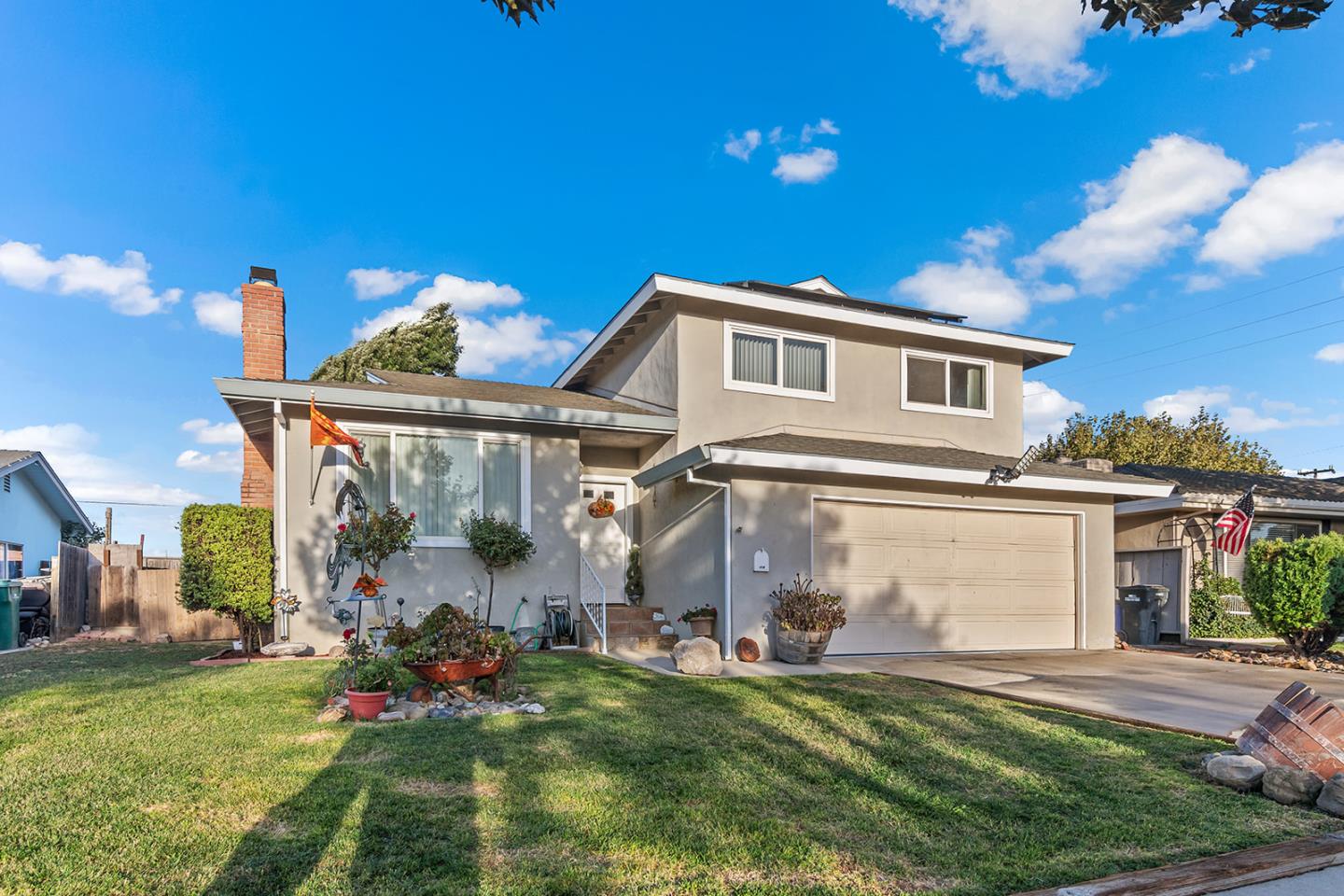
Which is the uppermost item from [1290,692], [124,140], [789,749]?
[124,140]

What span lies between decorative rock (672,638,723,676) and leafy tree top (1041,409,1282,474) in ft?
79.2

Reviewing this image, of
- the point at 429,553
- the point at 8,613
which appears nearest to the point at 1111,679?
the point at 429,553

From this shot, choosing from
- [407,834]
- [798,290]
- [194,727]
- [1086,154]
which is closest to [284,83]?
[798,290]

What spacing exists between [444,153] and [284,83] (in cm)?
371

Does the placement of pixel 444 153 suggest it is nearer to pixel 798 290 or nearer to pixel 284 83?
pixel 284 83

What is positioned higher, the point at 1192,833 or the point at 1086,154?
the point at 1086,154

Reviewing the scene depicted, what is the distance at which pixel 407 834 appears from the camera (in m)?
3.49

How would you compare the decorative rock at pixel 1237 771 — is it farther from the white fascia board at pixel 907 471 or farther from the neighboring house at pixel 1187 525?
the neighboring house at pixel 1187 525

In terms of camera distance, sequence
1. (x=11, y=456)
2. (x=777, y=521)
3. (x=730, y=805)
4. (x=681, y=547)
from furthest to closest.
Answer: (x=11, y=456)
(x=681, y=547)
(x=777, y=521)
(x=730, y=805)

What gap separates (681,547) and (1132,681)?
5.70 m

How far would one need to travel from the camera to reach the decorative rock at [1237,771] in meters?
4.47

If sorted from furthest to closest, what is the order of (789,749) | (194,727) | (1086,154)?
(1086,154)
(194,727)
(789,749)

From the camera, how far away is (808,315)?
1168 centimetres

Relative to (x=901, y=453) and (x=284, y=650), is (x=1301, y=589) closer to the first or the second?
(x=901, y=453)
